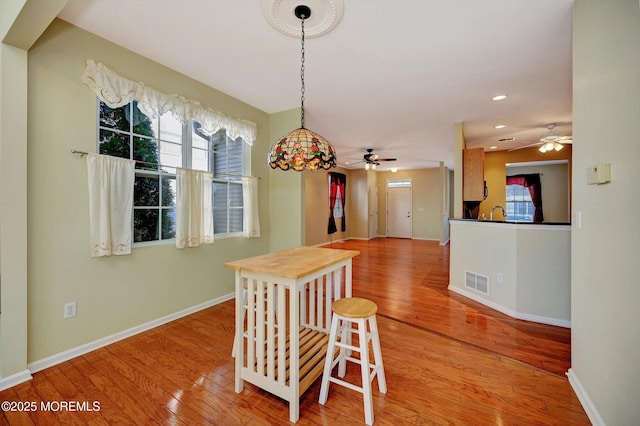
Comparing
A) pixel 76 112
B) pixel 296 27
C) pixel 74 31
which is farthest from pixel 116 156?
pixel 296 27

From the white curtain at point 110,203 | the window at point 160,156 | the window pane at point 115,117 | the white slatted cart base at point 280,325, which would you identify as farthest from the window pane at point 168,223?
the white slatted cart base at point 280,325

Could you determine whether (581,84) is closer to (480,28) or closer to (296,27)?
(480,28)

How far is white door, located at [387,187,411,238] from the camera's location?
31.0 feet

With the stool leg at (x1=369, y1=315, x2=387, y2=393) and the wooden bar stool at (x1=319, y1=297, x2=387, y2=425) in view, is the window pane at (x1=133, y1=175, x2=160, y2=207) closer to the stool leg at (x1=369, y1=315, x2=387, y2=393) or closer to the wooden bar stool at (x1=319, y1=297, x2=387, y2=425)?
the wooden bar stool at (x1=319, y1=297, x2=387, y2=425)

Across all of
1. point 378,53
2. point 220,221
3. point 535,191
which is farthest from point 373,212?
point 378,53

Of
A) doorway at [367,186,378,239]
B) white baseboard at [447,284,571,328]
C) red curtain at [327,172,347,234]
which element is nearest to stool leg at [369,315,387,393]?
white baseboard at [447,284,571,328]

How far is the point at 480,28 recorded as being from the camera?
2.03 meters

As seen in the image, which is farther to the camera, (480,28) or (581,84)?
(480,28)

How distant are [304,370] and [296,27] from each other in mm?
2434

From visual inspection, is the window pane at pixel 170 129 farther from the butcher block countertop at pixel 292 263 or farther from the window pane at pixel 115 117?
the butcher block countertop at pixel 292 263

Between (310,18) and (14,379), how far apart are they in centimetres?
324

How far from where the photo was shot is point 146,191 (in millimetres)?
2578

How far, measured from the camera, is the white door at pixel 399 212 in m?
9.44

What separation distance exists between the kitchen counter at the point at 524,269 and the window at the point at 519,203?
5.01 m
